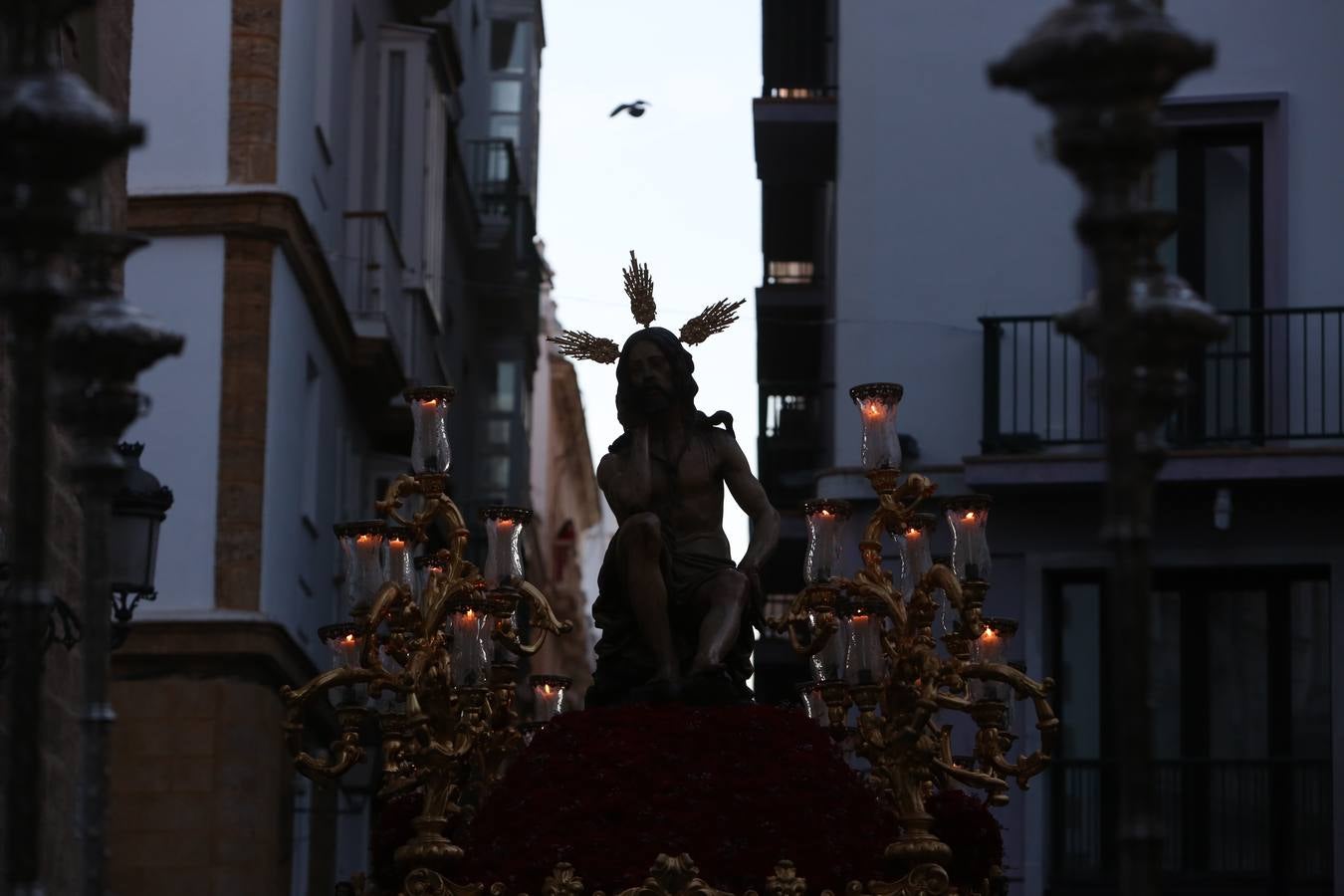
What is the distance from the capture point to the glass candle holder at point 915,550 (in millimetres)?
15258

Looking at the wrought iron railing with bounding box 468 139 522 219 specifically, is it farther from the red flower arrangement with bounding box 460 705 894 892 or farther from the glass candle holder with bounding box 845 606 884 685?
the red flower arrangement with bounding box 460 705 894 892

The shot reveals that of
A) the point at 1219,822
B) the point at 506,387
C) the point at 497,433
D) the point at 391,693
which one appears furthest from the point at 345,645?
the point at 506,387

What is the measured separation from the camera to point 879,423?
15578mm

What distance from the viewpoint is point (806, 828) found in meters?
14.3

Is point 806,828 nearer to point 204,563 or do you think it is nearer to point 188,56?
point 204,563

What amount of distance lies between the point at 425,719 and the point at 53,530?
7.71 ft

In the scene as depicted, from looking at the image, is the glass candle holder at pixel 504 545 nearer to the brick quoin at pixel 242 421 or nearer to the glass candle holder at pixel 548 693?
the glass candle holder at pixel 548 693

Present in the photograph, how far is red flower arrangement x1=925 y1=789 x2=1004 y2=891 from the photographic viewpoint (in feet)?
48.7

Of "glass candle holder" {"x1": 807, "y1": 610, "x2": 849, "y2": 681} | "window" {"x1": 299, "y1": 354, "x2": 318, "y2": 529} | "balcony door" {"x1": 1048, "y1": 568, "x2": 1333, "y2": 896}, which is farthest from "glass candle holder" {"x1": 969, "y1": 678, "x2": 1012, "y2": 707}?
"window" {"x1": 299, "y1": 354, "x2": 318, "y2": 529}

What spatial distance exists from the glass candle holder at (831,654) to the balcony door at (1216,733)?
7.70 meters

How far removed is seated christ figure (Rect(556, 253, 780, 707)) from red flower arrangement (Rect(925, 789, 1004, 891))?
1.10 meters

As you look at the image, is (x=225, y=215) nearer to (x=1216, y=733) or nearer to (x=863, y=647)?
(x=1216, y=733)

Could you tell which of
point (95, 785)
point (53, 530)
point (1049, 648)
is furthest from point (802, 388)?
point (95, 785)

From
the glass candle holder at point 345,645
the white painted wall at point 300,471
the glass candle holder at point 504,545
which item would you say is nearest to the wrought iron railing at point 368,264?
the white painted wall at point 300,471
